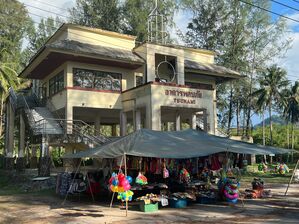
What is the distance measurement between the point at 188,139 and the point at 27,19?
36.7 m

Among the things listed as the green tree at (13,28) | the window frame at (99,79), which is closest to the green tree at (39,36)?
the green tree at (13,28)

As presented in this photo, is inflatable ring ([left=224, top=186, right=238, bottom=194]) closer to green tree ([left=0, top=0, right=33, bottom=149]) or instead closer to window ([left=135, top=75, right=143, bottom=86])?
window ([left=135, top=75, right=143, bottom=86])

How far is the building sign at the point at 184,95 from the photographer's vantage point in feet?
79.5

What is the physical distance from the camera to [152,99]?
23.4 m

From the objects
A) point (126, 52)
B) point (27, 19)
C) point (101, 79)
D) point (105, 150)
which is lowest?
point (105, 150)

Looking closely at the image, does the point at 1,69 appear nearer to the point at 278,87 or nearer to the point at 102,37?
the point at 102,37

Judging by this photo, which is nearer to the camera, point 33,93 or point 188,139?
point 188,139

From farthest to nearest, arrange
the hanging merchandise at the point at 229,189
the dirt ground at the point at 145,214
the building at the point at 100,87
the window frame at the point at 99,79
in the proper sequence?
the window frame at the point at 99,79, the building at the point at 100,87, the hanging merchandise at the point at 229,189, the dirt ground at the point at 145,214

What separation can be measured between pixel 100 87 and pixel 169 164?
10739 mm

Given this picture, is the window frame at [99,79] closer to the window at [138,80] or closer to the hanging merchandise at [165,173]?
the window at [138,80]

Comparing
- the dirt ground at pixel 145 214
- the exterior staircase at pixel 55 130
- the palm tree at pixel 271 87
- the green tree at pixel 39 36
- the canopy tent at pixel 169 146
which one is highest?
the green tree at pixel 39 36

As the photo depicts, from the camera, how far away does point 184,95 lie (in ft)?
81.1

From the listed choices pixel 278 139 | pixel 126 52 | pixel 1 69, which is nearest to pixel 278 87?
pixel 278 139

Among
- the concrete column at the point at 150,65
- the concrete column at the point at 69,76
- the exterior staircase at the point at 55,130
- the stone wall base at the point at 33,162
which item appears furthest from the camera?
the stone wall base at the point at 33,162
